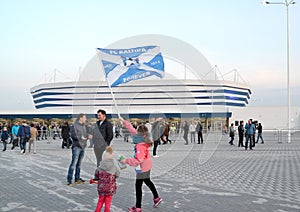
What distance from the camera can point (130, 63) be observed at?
1180 cm

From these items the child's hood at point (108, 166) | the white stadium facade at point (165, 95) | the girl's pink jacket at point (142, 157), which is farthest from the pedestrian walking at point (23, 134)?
the girl's pink jacket at point (142, 157)

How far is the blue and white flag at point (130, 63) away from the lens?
437 inches

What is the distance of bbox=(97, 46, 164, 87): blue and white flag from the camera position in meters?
11.1

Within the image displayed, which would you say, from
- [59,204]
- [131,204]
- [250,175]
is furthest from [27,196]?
[250,175]

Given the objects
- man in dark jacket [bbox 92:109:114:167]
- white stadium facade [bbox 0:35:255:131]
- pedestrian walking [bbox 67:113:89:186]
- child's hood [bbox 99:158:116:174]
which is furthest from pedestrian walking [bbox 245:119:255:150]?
child's hood [bbox 99:158:116:174]

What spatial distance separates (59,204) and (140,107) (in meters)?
73.1

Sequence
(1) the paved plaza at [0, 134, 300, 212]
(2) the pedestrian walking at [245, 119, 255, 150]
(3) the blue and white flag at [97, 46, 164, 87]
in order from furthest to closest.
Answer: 1. (2) the pedestrian walking at [245, 119, 255, 150]
2. (3) the blue and white flag at [97, 46, 164, 87]
3. (1) the paved plaza at [0, 134, 300, 212]

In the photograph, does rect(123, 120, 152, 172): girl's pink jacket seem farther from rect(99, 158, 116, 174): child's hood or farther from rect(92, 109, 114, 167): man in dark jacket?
rect(92, 109, 114, 167): man in dark jacket

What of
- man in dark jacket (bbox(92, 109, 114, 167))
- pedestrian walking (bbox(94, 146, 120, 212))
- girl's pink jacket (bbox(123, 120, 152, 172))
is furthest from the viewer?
man in dark jacket (bbox(92, 109, 114, 167))

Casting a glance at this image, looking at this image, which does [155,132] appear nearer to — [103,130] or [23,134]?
[23,134]

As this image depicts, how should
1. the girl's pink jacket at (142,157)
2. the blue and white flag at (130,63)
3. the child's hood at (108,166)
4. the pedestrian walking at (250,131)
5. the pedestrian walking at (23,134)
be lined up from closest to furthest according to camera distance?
the child's hood at (108,166) < the girl's pink jacket at (142,157) < the blue and white flag at (130,63) < the pedestrian walking at (23,134) < the pedestrian walking at (250,131)

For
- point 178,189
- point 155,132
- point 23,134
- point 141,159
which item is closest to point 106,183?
point 141,159

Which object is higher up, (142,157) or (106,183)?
(142,157)

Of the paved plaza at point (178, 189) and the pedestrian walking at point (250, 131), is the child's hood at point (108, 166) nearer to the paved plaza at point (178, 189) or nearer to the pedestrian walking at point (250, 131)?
the paved plaza at point (178, 189)
